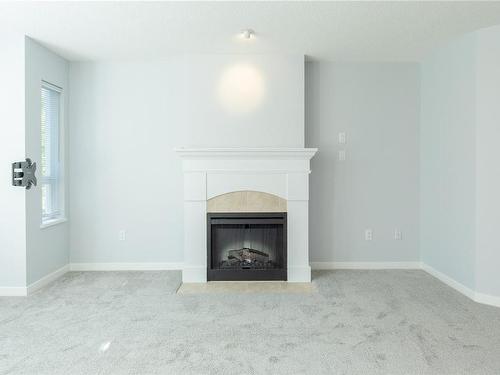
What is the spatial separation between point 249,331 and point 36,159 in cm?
251

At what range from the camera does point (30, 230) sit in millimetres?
3707

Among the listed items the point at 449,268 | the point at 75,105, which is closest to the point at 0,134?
the point at 75,105

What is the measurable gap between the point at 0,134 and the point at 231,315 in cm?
254

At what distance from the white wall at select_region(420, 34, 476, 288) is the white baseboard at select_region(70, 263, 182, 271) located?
2.74 meters

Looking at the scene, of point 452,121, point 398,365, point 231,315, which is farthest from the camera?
point 452,121

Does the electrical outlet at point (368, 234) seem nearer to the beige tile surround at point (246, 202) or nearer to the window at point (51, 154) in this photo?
the beige tile surround at point (246, 202)

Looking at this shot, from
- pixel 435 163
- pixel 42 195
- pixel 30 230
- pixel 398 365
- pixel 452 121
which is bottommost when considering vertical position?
pixel 398 365

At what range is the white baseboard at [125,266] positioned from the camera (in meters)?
4.53

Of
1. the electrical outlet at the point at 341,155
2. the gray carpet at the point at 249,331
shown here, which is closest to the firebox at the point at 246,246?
the gray carpet at the point at 249,331

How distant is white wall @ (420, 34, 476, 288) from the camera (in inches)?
143

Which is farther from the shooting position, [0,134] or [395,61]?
[395,61]

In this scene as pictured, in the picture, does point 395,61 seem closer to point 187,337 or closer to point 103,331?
point 187,337

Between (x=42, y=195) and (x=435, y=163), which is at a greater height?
(x=435, y=163)

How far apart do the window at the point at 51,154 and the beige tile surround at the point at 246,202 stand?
5.43 ft
